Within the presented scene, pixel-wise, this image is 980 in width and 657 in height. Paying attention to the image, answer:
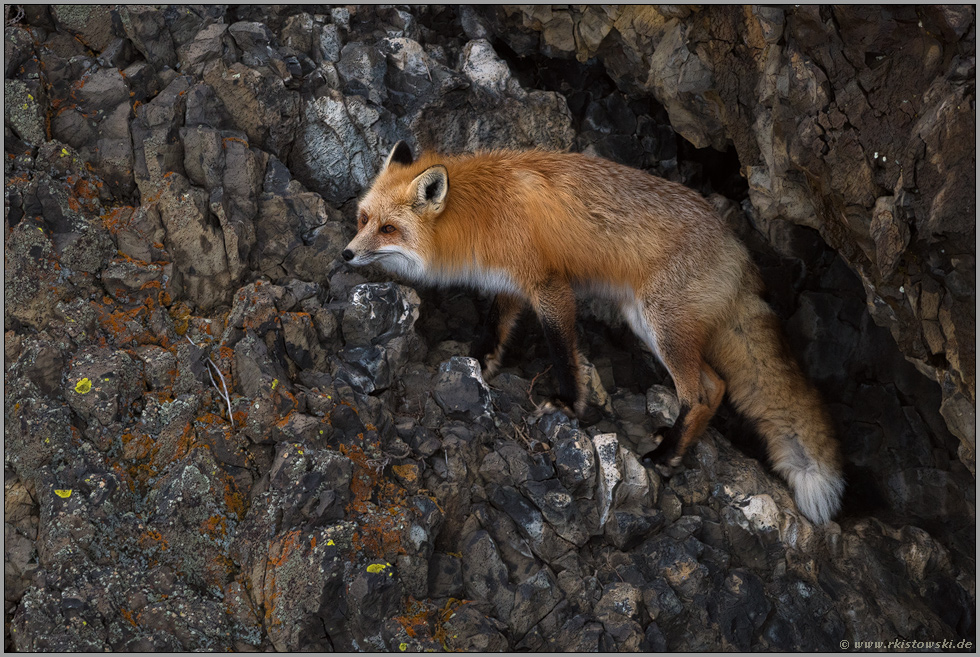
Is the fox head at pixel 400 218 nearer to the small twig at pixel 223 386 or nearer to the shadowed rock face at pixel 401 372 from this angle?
the shadowed rock face at pixel 401 372

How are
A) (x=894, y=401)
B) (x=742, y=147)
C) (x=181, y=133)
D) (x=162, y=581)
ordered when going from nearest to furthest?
1. (x=162, y=581)
2. (x=181, y=133)
3. (x=742, y=147)
4. (x=894, y=401)

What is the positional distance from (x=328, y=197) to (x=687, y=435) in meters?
2.63

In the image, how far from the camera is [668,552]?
11.9 feet

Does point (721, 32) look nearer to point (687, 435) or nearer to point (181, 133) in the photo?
point (687, 435)

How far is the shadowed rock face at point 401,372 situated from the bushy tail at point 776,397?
0.66 feet

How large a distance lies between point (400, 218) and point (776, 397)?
2.45 meters

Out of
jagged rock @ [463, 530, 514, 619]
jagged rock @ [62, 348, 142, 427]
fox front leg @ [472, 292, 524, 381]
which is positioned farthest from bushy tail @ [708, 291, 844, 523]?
jagged rock @ [62, 348, 142, 427]

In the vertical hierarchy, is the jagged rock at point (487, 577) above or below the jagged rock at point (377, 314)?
below

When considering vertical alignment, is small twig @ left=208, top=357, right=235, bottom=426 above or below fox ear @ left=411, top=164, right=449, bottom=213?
below

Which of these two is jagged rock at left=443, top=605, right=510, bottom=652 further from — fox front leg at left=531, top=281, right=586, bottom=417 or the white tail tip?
→ the white tail tip

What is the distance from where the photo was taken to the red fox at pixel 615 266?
156 inches

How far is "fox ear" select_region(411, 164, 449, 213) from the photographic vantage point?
3734mm

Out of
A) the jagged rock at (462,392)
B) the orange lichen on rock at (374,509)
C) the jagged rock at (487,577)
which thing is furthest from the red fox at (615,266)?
the orange lichen on rock at (374,509)

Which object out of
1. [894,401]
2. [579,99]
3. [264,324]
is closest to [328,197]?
[264,324]
